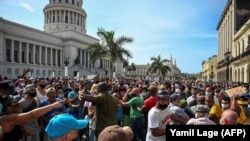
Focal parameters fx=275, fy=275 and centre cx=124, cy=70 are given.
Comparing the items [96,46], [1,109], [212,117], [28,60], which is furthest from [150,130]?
[28,60]

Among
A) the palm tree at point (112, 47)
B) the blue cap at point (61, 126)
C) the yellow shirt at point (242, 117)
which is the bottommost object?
the yellow shirt at point (242, 117)

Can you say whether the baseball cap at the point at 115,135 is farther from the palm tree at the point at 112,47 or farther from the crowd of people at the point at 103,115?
the palm tree at the point at 112,47

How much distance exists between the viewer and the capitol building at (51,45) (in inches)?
2416

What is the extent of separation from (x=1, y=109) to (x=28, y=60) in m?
68.5

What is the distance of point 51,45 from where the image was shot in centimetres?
7712

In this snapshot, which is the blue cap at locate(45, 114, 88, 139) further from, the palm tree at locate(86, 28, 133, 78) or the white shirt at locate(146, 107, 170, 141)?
the palm tree at locate(86, 28, 133, 78)

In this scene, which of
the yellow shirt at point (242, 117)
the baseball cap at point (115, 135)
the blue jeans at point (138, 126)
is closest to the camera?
the baseball cap at point (115, 135)

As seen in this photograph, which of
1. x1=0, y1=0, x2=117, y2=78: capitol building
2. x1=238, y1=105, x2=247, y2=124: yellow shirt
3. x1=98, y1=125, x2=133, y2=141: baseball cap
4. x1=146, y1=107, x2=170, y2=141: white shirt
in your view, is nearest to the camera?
x1=98, y1=125, x2=133, y2=141: baseball cap

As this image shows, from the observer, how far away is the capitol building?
61375mm

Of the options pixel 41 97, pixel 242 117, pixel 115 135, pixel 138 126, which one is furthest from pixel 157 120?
pixel 41 97

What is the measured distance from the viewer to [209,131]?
11.0ft

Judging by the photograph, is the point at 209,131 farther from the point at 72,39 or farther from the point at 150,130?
the point at 72,39

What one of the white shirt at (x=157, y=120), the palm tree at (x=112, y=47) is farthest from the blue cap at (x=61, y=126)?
the palm tree at (x=112, y=47)

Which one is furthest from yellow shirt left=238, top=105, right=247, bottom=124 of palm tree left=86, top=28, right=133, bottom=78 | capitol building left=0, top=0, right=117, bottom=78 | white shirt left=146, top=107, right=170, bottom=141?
capitol building left=0, top=0, right=117, bottom=78
